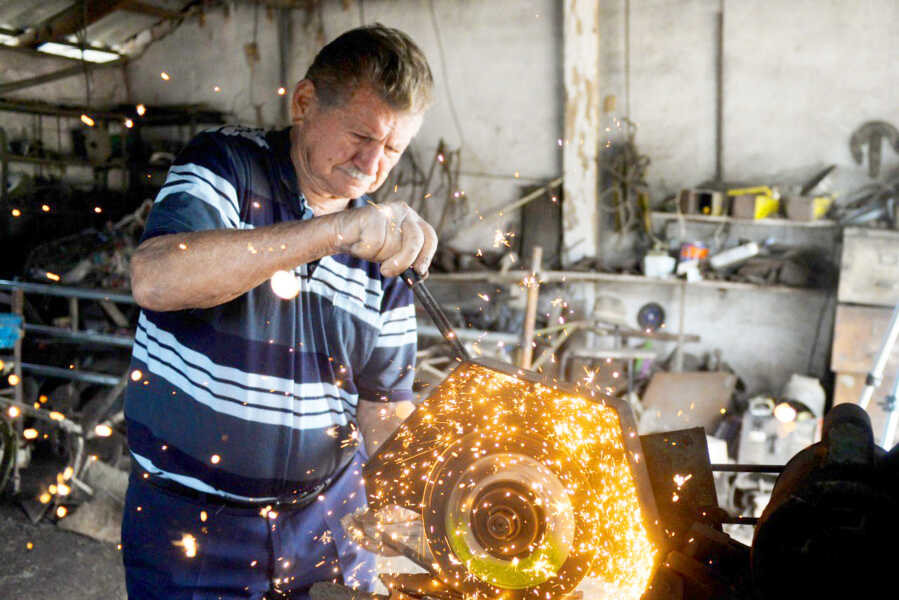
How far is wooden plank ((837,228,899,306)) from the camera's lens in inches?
209

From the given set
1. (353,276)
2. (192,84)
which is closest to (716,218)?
(353,276)

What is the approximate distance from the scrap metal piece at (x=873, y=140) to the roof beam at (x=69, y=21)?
8154 mm

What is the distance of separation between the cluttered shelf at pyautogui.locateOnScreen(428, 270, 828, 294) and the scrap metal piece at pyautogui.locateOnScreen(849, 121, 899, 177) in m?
1.20

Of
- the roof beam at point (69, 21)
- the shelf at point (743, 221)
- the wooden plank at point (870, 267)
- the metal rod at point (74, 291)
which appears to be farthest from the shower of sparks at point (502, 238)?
the roof beam at point (69, 21)

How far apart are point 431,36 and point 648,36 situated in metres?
2.38

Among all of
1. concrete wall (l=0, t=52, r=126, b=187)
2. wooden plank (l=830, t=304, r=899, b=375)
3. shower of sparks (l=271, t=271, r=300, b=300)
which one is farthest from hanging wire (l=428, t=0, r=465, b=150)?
Result: shower of sparks (l=271, t=271, r=300, b=300)

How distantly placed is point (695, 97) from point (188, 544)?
615 centimetres

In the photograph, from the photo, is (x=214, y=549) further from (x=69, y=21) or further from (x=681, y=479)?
(x=69, y=21)

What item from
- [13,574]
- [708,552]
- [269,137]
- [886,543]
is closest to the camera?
[886,543]

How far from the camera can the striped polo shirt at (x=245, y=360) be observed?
1.54 m

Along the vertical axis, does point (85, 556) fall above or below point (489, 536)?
below

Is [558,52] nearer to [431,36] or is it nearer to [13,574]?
[431,36]

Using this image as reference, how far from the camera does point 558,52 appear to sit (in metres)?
6.66

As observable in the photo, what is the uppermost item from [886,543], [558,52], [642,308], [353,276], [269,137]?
[558,52]
